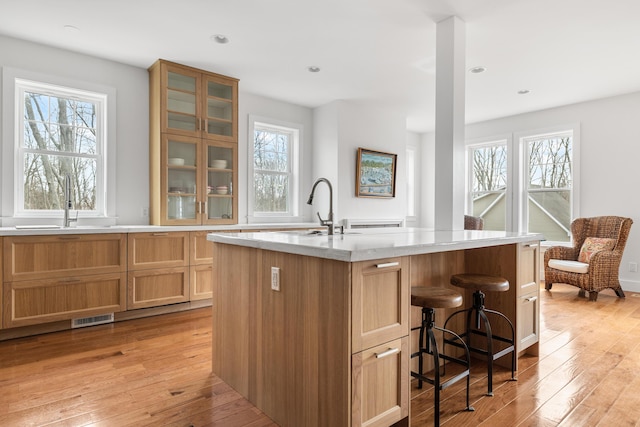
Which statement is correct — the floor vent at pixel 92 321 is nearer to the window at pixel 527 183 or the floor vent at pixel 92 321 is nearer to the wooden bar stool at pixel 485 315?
the wooden bar stool at pixel 485 315

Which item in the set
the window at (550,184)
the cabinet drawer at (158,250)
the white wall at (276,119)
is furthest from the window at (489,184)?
the cabinet drawer at (158,250)

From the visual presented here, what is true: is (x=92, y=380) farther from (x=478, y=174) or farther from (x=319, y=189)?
Answer: (x=478, y=174)

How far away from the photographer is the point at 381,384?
157 centimetres

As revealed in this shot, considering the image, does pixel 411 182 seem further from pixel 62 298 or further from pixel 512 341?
pixel 62 298

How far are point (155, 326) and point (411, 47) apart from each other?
356cm

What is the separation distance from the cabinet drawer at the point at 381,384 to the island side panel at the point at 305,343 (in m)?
0.05

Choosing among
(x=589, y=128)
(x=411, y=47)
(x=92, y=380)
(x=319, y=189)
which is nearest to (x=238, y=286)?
(x=92, y=380)

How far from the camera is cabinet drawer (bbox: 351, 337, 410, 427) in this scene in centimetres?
147

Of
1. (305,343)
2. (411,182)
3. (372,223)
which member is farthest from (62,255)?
(411,182)

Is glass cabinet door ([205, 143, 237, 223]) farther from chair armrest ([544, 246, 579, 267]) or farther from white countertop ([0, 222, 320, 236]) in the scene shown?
chair armrest ([544, 246, 579, 267])

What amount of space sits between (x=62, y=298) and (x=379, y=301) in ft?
9.68

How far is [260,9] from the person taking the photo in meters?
3.00

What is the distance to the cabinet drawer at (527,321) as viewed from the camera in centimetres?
248

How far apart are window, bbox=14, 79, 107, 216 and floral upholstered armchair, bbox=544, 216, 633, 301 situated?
541 centimetres
